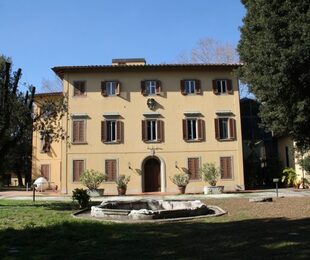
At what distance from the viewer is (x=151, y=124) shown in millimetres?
32281

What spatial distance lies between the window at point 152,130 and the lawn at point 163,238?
58.6 feet

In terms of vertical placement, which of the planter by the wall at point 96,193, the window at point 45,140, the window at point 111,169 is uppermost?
the window at point 45,140

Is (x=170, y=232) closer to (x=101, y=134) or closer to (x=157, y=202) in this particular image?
(x=157, y=202)

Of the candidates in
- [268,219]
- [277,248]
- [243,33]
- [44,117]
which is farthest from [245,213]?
[44,117]

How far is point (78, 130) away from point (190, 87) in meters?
8.67

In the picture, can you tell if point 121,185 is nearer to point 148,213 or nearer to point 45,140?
point 45,140

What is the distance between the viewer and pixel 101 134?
32.1m

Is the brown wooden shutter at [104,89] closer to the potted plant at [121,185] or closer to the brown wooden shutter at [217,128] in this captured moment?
the potted plant at [121,185]

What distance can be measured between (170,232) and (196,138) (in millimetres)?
21416

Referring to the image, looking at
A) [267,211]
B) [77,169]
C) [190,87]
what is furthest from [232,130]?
[267,211]

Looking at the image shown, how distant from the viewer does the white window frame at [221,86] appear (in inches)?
1291

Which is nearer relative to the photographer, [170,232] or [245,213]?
[170,232]

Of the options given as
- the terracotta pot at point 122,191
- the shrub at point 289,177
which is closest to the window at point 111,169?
the terracotta pot at point 122,191

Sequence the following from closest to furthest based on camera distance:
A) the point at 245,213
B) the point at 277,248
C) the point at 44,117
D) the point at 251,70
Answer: the point at 277,248 < the point at 245,213 < the point at 251,70 < the point at 44,117
